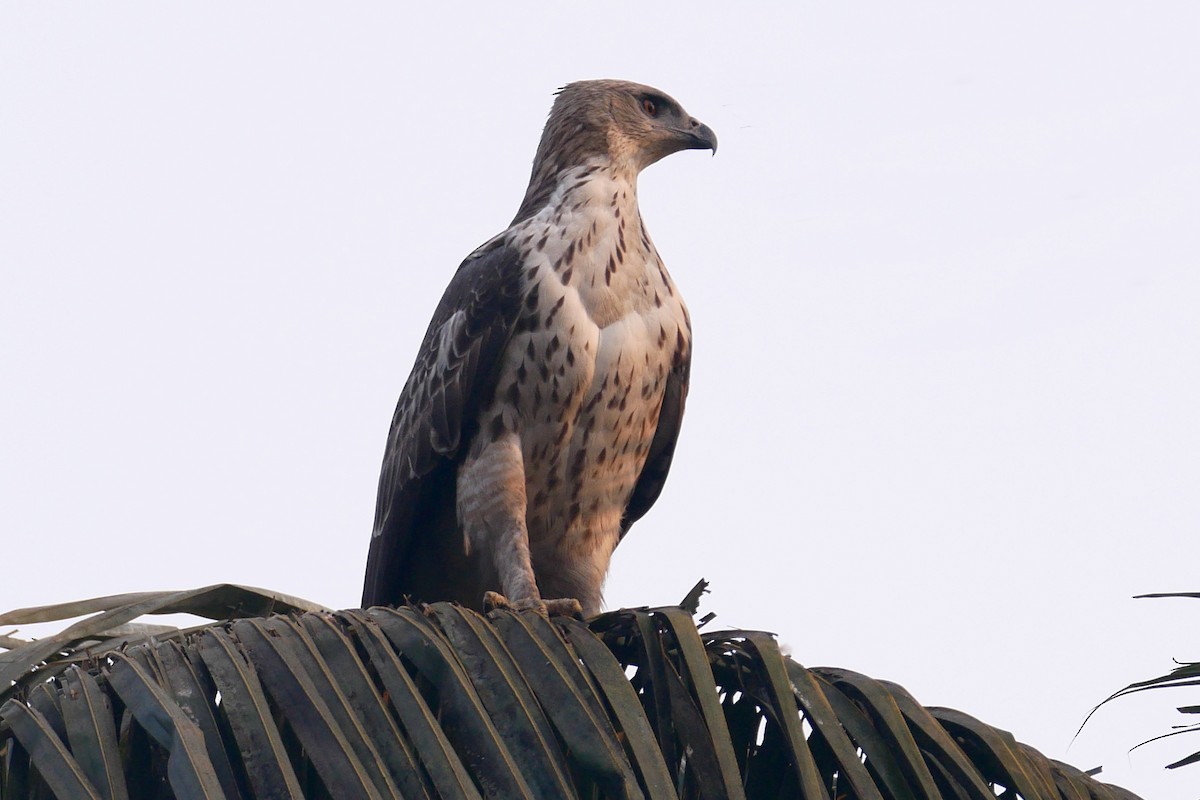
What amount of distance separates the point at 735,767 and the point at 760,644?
382mm

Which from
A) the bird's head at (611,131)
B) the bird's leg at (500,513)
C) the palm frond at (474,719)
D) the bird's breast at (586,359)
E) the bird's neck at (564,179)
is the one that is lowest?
the palm frond at (474,719)

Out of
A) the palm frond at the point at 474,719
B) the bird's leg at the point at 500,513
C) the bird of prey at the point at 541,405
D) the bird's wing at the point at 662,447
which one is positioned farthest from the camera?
the bird's wing at the point at 662,447

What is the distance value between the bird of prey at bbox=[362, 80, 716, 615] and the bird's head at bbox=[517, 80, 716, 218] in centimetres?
2

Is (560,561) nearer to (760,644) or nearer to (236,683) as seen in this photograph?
(760,644)


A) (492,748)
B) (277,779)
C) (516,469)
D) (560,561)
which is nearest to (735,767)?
(492,748)

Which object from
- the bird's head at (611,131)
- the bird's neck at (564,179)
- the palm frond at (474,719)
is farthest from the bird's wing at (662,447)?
the palm frond at (474,719)

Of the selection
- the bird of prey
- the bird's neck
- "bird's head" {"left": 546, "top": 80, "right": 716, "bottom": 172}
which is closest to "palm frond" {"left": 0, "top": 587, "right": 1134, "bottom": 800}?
the bird of prey

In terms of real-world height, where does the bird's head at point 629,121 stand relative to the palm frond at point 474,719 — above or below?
above

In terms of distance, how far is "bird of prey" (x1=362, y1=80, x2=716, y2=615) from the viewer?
18.0 feet

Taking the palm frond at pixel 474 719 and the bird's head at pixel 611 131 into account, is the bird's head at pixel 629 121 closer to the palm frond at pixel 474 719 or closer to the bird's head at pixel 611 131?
the bird's head at pixel 611 131

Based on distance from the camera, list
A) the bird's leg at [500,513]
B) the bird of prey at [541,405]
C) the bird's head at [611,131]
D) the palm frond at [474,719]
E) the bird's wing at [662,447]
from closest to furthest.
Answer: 1. the palm frond at [474,719]
2. the bird's leg at [500,513]
3. the bird of prey at [541,405]
4. the bird's wing at [662,447]
5. the bird's head at [611,131]

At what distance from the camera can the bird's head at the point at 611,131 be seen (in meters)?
6.25

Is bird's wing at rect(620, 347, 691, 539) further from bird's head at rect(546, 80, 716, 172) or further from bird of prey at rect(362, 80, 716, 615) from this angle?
bird's head at rect(546, 80, 716, 172)

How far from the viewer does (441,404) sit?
566 centimetres
